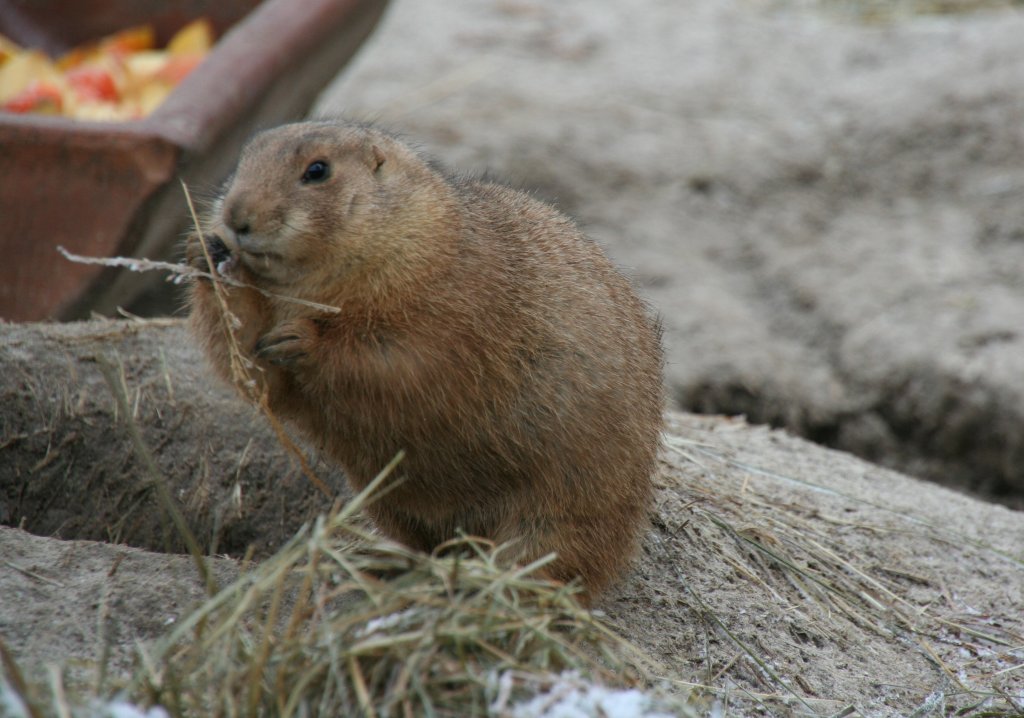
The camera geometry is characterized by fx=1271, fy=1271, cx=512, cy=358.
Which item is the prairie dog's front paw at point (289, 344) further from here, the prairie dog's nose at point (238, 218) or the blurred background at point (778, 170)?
the blurred background at point (778, 170)

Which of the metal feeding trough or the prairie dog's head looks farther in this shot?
the metal feeding trough

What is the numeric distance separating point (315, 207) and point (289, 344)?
1.26 feet

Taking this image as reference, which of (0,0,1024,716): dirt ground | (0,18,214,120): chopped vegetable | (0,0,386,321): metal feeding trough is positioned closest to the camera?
(0,0,1024,716): dirt ground

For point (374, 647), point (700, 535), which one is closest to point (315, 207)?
point (374, 647)

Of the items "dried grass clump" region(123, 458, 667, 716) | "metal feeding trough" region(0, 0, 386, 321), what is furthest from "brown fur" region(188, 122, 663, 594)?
"metal feeding trough" region(0, 0, 386, 321)

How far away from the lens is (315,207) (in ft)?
11.4

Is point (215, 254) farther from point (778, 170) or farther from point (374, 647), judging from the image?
point (778, 170)

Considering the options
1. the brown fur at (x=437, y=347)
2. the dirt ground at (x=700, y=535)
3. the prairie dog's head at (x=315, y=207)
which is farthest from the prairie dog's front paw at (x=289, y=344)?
the dirt ground at (x=700, y=535)

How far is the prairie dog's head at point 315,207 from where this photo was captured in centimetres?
340

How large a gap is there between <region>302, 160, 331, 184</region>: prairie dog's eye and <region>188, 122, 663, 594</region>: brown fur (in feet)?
0.04

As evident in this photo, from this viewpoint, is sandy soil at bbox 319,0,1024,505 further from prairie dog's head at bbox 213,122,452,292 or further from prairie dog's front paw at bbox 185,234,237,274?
prairie dog's front paw at bbox 185,234,237,274

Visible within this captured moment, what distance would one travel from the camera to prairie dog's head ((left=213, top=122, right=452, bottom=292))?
3.40m

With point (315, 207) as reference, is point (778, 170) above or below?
below

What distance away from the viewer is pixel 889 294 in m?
7.14
